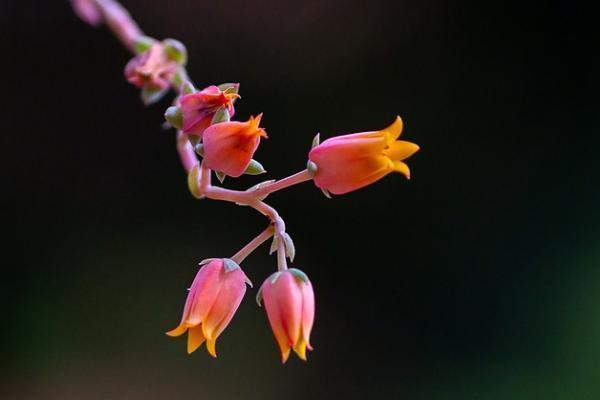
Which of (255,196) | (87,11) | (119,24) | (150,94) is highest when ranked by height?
(87,11)

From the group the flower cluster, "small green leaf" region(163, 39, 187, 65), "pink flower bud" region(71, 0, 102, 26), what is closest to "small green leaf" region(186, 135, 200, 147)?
the flower cluster

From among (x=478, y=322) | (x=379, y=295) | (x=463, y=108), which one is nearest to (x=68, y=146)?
(x=379, y=295)

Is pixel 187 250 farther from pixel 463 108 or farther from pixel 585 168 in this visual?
pixel 585 168

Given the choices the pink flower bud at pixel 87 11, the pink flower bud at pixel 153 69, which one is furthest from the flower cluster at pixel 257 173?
the pink flower bud at pixel 87 11

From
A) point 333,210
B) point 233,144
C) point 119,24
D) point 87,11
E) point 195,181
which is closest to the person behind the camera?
point 233,144

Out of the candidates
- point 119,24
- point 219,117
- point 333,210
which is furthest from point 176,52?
point 333,210

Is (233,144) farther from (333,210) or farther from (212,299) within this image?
(333,210)
